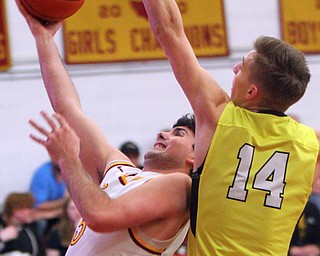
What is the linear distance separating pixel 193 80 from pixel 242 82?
22 centimetres

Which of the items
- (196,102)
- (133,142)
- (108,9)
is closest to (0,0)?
(108,9)

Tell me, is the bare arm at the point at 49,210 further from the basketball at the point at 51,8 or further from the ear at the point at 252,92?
the ear at the point at 252,92

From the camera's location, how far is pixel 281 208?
3523mm

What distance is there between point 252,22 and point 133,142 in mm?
2189

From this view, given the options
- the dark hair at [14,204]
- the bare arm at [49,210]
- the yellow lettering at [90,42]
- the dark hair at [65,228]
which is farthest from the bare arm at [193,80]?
A: the yellow lettering at [90,42]

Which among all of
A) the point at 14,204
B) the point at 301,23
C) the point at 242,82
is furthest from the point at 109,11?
the point at 242,82

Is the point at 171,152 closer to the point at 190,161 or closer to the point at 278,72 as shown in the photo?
the point at 190,161

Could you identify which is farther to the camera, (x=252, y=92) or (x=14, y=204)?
(x=14, y=204)

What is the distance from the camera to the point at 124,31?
32.3ft

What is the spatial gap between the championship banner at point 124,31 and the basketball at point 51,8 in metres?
5.55

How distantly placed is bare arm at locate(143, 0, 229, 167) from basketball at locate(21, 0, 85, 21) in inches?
19.8

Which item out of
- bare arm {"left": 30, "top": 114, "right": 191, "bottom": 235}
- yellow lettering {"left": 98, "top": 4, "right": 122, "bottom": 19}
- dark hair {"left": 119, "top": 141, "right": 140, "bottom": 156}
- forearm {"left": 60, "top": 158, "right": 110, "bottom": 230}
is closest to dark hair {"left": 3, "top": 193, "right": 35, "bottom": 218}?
dark hair {"left": 119, "top": 141, "right": 140, "bottom": 156}

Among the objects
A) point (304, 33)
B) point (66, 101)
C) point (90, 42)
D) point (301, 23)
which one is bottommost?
point (304, 33)

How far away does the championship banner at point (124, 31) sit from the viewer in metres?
9.69
